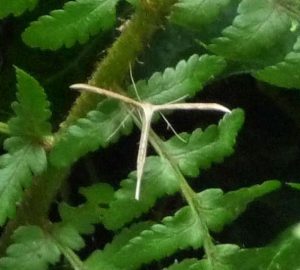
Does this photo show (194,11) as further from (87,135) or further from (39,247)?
(39,247)

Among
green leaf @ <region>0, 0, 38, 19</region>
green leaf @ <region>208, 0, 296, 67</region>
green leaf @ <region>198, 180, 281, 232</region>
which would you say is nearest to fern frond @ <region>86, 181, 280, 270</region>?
green leaf @ <region>198, 180, 281, 232</region>

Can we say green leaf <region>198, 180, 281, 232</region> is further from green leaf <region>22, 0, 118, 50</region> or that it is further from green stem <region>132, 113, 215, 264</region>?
green leaf <region>22, 0, 118, 50</region>

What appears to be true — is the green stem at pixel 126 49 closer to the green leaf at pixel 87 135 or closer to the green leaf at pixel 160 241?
the green leaf at pixel 87 135

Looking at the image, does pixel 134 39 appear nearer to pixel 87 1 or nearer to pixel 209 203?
pixel 87 1

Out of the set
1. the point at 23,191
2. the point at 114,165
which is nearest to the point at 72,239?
the point at 23,191

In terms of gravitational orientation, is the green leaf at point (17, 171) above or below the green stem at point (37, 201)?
above

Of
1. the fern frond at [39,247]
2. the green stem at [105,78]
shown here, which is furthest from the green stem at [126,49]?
the fern frond at [39,247]
